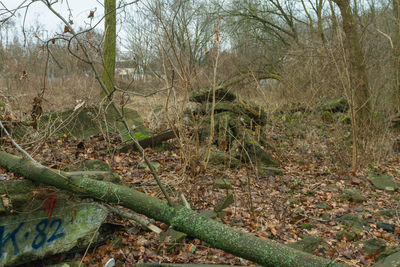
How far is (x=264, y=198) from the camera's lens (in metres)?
5.26

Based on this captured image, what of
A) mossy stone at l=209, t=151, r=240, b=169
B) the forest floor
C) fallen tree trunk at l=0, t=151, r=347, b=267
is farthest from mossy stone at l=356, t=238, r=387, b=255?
mossy stone at l=209, t=151, r=240, b=169

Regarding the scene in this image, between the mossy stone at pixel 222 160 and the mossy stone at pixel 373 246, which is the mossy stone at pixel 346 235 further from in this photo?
the mossy stone at pixel 222 160

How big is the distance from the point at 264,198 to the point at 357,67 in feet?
16.2

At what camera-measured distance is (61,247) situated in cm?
317

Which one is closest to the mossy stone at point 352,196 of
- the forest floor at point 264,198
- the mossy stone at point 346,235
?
the forest floor at point 264,198

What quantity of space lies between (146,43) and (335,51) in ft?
16.9

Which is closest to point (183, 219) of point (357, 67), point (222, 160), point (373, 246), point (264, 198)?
point (373, 246)

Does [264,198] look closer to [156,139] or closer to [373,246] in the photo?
[373,246]

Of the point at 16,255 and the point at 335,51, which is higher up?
the point at 335,51

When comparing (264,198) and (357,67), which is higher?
(357,67)

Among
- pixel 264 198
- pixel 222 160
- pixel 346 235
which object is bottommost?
pixel 346 235

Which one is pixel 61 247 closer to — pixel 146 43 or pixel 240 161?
pixel 146 43

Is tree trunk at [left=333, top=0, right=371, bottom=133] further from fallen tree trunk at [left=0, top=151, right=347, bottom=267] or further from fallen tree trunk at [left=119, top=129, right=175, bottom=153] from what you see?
fallen tree trunk at [left=0, top=151, right=347, bottom=267]

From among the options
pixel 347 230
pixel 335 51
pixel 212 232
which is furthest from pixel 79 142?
pixel 335 51
